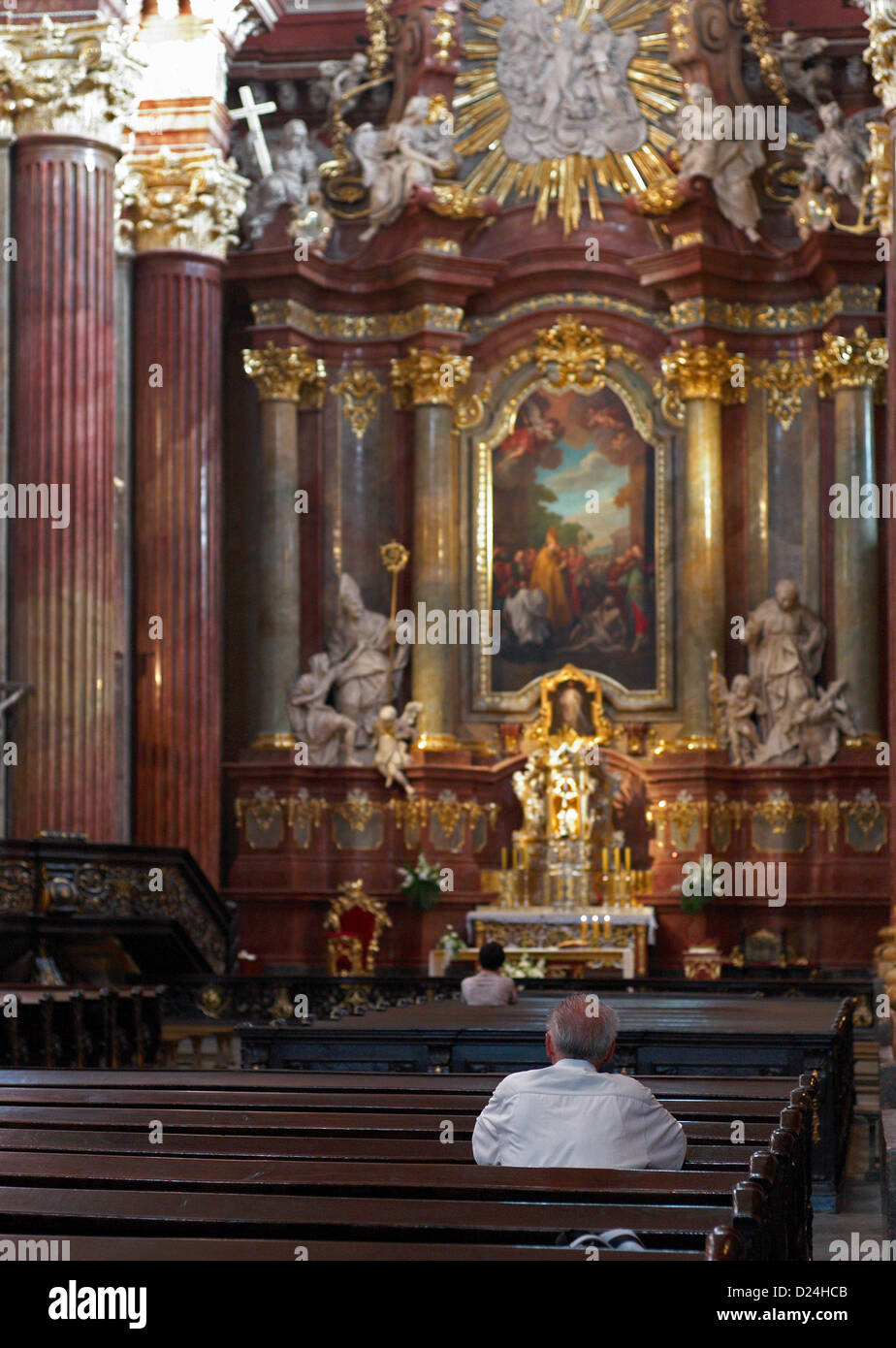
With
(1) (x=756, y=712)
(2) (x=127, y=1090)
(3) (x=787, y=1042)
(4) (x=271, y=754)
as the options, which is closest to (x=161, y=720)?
(4) (x=271, y=754)

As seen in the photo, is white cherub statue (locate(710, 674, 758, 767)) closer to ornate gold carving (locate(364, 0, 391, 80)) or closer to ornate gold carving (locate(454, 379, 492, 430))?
ornate gold carving (locate(454, 379, 492, 430))

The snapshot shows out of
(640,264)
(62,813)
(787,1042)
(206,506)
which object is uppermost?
(640,264)

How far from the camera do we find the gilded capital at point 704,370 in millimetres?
21062

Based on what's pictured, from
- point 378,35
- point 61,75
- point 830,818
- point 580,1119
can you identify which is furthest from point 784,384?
point 580,1119

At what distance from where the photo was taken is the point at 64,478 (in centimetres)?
1623

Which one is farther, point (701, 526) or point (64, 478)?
point (701, 526)

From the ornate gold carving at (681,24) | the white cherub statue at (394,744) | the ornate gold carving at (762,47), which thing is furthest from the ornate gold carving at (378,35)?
the white cherub statue at (394,744)

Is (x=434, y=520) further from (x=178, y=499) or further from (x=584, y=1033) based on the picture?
(x=584, y=1033)

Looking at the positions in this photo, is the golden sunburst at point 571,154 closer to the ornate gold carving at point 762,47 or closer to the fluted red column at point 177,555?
the ornate gold carving at point 762,47

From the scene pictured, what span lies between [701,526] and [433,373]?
3268 mm

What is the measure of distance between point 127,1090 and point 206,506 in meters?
13.3

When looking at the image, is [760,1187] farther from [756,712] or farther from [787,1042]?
[756,712]

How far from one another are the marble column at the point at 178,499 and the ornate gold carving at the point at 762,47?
5.74m

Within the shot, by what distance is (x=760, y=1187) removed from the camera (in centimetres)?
454
